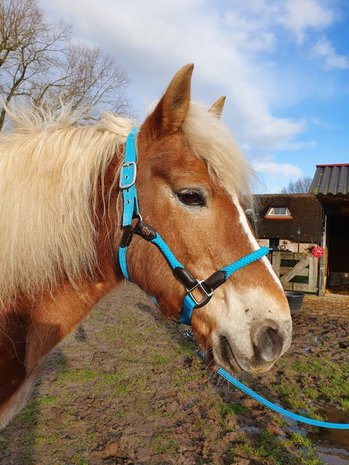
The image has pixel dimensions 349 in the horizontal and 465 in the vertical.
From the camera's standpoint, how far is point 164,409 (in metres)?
4.24

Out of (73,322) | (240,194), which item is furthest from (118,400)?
(240,194)

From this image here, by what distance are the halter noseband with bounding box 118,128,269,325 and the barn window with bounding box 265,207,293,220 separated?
1696cm

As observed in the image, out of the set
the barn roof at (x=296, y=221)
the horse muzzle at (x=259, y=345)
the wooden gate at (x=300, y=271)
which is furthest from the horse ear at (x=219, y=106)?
the barn roof at (x=296, y=221)

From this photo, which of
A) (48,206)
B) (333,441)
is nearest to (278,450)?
(333,441)

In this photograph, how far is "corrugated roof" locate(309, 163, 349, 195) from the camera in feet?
36.7

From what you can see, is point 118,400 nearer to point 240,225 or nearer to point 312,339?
point 240,225

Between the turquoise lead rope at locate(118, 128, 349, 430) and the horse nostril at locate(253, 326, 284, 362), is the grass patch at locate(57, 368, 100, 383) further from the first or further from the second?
the horse nostril at locate(253, 326, 284, 362)

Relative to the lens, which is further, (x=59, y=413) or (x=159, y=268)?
(x=59, y=413)

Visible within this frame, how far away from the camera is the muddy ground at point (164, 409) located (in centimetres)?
341

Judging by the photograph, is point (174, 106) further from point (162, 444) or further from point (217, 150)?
point (162, 444)

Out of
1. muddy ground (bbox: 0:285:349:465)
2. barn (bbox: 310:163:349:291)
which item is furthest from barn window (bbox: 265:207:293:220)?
muddy ground (bbox: 0:285:349:465)

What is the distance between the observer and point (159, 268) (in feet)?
6.03

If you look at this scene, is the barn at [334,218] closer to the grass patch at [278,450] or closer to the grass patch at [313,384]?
the grass patch at [313,384]

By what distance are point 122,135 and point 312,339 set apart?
22.5ft
